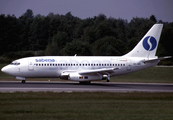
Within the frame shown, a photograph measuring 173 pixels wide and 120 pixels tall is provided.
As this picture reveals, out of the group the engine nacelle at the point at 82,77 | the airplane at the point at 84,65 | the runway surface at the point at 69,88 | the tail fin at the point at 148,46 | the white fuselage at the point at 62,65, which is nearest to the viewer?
the runway surface at the point at 69,88

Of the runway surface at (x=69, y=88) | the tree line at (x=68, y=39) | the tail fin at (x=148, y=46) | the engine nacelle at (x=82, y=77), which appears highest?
the tree line at (x=68, y=39)

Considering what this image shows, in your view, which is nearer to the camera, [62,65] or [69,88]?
[69,88]

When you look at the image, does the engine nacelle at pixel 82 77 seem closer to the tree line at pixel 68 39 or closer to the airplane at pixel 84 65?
the airplane at pixel 84 65

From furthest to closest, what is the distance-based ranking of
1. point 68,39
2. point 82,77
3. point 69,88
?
point 68,39
point 82,77
point 69,88

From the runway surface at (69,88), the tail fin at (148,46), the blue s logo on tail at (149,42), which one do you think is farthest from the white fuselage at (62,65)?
the runway surface at (69,88)

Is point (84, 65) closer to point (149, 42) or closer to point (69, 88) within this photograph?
point (69, 88)

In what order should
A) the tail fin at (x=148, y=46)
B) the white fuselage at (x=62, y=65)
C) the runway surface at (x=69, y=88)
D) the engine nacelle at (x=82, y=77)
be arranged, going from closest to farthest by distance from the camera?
the runway surface at (x=69, y=88)
the engine nacelle at (x=82, y=77)
the white fuselage at (x=62, y=65)
the tail fin at (x=148, y=46)

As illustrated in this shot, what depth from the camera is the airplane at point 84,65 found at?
1538 inches

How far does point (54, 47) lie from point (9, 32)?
95.0ft

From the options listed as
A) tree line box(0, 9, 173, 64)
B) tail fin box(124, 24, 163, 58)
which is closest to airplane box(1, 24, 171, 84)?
tail fin box(124, 24, 163, 58)

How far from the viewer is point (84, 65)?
41.1 metres

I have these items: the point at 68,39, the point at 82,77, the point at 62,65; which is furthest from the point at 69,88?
the point at 68,39
